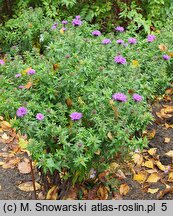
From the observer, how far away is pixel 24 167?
3568 mm

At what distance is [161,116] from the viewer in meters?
4.26

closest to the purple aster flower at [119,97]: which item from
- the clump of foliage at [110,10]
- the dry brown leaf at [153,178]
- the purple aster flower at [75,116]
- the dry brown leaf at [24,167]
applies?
the purple aster flower at [75,116]

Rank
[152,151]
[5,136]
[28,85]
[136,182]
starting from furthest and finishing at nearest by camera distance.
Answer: [5,136] < [152,151] < [136,182] < [28,85]

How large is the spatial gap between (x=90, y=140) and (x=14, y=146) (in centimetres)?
154

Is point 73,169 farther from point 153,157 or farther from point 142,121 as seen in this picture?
point 153,157

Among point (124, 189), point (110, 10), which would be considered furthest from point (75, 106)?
point (110, 10)

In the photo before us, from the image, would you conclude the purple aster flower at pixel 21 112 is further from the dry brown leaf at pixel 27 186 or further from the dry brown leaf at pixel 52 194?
the dry brown leaf at pixel 27 186

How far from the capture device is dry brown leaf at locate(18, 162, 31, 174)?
11.5 feet

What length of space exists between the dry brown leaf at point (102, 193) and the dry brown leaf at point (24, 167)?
629mm

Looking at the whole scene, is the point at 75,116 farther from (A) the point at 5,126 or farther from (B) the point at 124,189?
(A) the point at 5,126

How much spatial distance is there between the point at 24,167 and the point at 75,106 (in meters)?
1.03

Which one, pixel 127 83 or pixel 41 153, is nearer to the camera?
pixel 41 153

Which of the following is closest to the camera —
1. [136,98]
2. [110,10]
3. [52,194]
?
[136,98]

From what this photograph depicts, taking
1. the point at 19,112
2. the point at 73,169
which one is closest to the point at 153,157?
the point at 73,169
